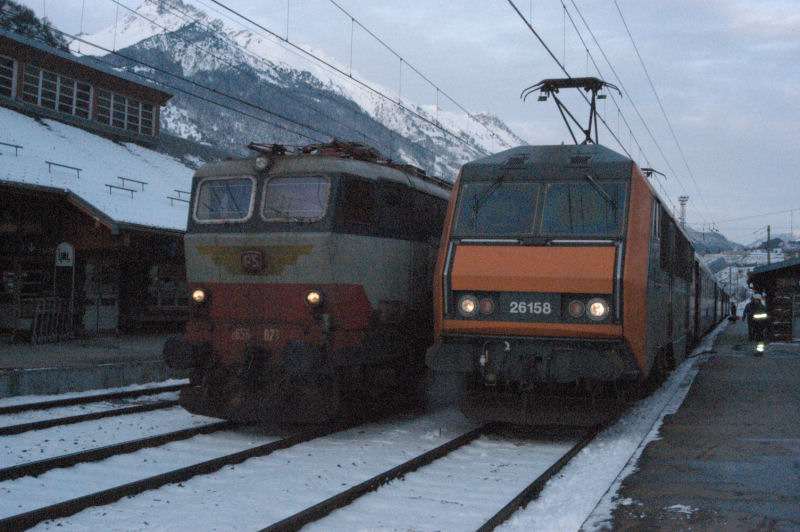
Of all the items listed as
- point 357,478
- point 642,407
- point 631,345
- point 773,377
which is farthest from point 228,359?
point 773,377

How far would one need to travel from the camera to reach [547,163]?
954cm

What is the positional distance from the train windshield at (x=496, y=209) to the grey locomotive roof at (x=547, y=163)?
0.16 meters

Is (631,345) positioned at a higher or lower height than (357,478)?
higher

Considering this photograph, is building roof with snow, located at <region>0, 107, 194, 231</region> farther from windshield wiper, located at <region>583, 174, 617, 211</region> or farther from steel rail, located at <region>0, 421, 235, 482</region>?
windshield wiper, located at <region>583, 174, 617, 211</region>

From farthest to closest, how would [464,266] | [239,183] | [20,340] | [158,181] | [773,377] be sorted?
[158,181]
[20,340]
[773,377]
[239,183]
[464,266]

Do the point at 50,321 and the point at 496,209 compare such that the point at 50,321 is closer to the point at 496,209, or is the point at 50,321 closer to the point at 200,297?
the point at 200,297

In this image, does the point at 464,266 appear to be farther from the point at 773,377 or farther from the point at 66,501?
the point at 773,377

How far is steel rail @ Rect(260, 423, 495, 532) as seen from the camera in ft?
18.4

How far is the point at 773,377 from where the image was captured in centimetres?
1480

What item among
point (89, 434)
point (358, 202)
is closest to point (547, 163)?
point (358, 202)

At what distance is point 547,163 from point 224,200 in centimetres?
384

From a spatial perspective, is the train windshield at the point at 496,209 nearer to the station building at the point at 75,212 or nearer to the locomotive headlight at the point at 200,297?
the locomotive headlight at the point at 200,297

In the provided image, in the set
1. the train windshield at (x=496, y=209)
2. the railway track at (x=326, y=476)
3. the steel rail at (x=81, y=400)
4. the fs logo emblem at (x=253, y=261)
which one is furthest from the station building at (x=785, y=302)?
the fs logo emblem at (x=253, y=261)

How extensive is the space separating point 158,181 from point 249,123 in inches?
5893
